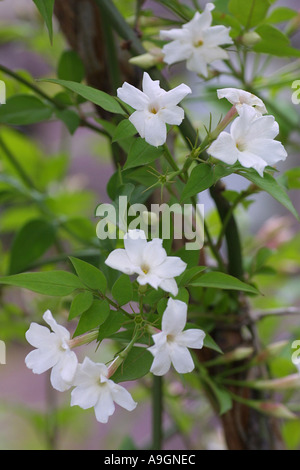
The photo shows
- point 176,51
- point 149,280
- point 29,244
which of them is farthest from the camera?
point 29,244

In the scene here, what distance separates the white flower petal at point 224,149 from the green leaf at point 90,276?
3.2 inches

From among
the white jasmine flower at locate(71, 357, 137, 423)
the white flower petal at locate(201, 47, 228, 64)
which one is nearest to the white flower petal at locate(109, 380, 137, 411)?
the white jasmine flower at locate(71, 357, 137, 423)

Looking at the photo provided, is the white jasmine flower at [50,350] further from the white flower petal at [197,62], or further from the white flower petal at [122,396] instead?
the white flower petal at [197,62]

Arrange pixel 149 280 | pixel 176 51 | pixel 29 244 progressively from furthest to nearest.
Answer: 1. pixel 29 244
2. pixel 176 51
3. pixel 149 280

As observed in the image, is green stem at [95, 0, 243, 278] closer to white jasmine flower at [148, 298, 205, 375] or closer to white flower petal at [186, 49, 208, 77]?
white flower petal at [186, 49, 208, 77]

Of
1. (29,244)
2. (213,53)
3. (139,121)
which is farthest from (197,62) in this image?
(29,244)

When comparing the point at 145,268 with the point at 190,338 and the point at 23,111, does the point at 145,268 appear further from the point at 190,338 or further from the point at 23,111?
the point at 23,111

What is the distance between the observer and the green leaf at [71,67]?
1.31 feet

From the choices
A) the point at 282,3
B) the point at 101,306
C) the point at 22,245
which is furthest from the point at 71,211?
the point at 282,3

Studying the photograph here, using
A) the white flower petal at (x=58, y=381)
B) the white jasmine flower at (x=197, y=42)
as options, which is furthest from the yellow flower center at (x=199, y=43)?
the white flower petal at (x=58, y=381)

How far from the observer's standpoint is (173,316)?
0.24 metres

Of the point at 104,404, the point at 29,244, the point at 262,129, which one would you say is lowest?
the point at 104,404

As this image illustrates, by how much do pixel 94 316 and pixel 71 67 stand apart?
21cm
